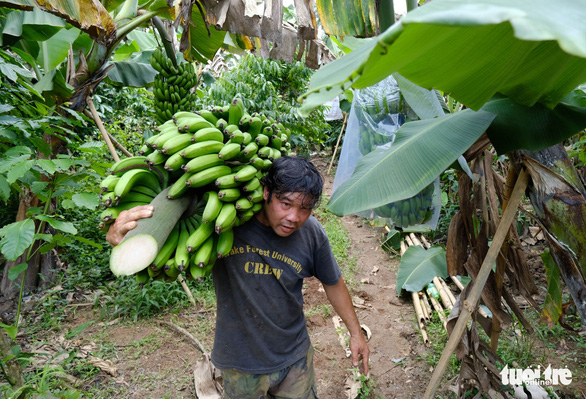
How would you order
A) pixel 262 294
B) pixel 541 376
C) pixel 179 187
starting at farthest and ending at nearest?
pixel 541 376 → pixel 262 294 → pixel 179 187

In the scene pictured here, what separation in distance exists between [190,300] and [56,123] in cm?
Answer: 231

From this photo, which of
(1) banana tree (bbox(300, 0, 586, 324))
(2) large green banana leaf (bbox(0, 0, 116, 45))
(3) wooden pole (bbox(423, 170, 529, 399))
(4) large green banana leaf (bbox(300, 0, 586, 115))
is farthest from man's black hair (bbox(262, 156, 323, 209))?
(2) large green banana leaf (bbox(0, 0, 116, 45))

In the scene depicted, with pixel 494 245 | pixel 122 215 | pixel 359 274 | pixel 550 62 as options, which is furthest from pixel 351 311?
pixel 359 274

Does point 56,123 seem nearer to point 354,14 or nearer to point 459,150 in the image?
point 354,14

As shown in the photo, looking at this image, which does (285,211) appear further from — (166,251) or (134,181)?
(134,181)

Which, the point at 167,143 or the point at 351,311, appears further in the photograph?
the point at 351,311

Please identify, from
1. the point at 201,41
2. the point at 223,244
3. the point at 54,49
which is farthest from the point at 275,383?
the point at 54,49

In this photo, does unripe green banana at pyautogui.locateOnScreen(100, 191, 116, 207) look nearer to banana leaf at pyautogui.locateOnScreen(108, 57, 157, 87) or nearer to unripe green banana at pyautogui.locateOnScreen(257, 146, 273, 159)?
unripe green banana at pyautogui.locateOnScreen(257, 146, 273, 159)

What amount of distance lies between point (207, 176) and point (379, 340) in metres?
2.86

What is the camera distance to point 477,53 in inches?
31.1

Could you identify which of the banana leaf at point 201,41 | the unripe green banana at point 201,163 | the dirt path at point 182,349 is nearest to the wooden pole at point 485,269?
the unripe green banana at point 201,163

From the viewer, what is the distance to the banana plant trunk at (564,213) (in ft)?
4.05

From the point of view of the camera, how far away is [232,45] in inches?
137

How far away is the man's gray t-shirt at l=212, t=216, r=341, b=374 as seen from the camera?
171 cm
